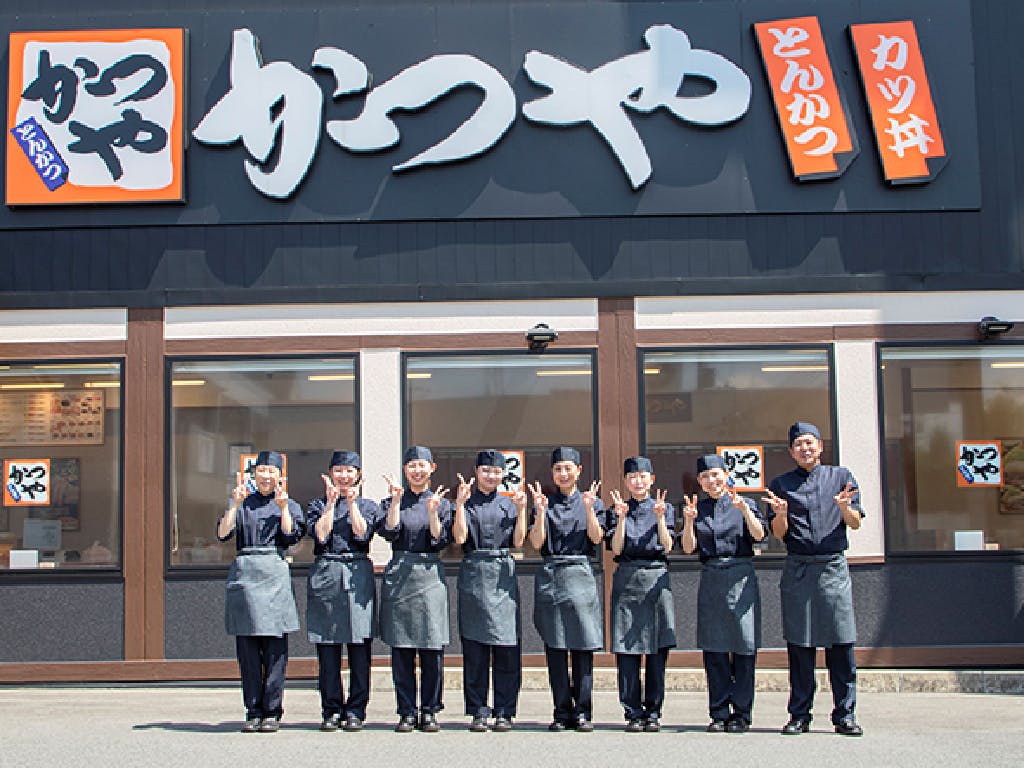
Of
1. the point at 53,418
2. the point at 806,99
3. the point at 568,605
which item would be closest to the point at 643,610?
the point at 568,605

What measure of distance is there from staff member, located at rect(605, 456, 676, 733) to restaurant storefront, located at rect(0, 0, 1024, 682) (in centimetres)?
262

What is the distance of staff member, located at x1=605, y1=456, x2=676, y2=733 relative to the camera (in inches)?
316

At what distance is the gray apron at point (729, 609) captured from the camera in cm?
796

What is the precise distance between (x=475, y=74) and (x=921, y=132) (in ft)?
13.0

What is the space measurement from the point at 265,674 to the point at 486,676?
57.8 inches

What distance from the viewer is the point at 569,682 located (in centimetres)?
816

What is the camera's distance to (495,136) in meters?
11.0

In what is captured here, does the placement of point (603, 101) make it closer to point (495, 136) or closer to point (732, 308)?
point (495, 136)

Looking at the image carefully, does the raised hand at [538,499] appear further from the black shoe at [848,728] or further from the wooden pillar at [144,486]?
the wooden pillar at [144,486]

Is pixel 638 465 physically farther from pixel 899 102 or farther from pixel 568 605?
pixel 899 102

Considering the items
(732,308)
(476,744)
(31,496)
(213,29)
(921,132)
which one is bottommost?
(476,744)

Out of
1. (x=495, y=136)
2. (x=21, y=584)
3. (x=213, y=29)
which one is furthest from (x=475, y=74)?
(x=21, y=584)

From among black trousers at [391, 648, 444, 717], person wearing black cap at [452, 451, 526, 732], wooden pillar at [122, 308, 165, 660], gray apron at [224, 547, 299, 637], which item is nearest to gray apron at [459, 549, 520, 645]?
person wearing black cap at [452, 451, 526, 732]

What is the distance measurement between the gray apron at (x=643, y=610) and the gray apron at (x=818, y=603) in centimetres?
77
